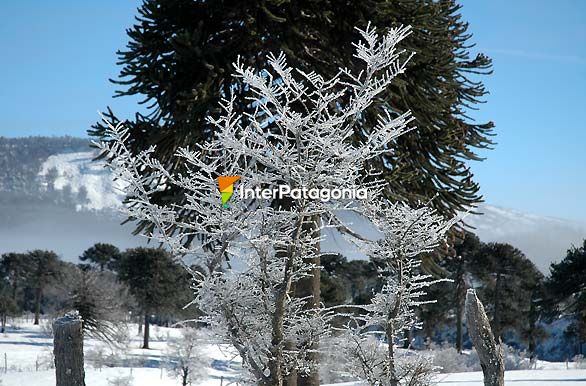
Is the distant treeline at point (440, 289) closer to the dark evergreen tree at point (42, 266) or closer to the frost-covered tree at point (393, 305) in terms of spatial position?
the dark evergreen tree at point (42, 266)

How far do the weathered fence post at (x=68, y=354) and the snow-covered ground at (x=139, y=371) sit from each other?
1.15m

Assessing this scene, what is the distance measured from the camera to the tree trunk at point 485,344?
5.44 metres

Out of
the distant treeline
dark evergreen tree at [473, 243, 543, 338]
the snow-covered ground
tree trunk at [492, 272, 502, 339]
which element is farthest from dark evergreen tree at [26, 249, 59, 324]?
tree trunk at [492, 272, 502, 339]

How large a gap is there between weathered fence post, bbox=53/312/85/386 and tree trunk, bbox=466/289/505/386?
11.3ft

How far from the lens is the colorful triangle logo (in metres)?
4.26

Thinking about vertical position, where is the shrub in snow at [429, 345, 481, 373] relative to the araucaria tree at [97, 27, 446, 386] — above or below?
below

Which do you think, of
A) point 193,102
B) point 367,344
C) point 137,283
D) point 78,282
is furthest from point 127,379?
point 367,344

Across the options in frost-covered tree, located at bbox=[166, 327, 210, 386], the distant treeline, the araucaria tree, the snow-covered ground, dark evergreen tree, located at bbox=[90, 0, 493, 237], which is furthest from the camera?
frost-covered tree, located at bbox=[166, 327, 210, 386]

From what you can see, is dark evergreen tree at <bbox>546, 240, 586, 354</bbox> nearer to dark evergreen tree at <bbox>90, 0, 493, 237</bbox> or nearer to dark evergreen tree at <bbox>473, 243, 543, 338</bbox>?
dark evergreen tree at <bbox>473, 243, 543, 338</bbox>

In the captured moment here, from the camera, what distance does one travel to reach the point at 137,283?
3691cm

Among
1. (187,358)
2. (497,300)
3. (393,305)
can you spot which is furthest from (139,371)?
(393,305)

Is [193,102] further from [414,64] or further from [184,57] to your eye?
[414,64]

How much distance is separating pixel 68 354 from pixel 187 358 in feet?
86.2

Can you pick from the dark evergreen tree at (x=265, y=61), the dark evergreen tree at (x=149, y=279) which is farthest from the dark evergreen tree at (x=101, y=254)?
the dark evergreen tree at (x=265, y=61)
